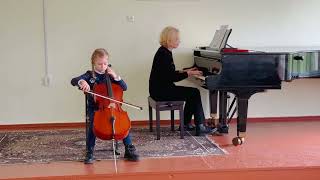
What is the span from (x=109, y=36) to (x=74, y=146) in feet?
5.18

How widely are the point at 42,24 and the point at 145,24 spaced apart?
1.18 m

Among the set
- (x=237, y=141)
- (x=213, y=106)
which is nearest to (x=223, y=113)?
(x=213, y=106)

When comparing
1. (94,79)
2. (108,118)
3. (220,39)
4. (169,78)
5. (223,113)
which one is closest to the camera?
(108,118)

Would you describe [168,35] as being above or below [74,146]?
above

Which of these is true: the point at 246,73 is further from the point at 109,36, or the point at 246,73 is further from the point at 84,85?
the point at 109,36

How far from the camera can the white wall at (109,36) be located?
5484 millimetres

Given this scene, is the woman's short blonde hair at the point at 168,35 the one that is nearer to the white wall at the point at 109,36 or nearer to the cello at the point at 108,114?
the white wall at the point at 109,36

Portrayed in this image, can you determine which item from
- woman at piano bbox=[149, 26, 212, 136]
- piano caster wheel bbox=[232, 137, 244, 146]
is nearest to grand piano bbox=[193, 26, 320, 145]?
piano caster wheel bbox=[232, 137, 244, 146]

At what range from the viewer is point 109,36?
5609 millimetres

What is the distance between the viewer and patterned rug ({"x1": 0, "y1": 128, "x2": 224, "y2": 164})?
417 centimetres

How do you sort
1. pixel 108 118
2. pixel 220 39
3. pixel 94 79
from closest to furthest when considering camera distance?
pixel 108 118
pixel 94 79
pixel 220 39

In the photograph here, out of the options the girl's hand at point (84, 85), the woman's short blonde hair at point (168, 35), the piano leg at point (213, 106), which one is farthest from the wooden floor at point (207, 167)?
the woman's short blonde hair at point (168, 35)

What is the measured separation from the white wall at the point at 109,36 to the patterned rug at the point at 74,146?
45cm

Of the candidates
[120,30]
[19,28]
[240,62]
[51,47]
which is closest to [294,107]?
[240,62]
